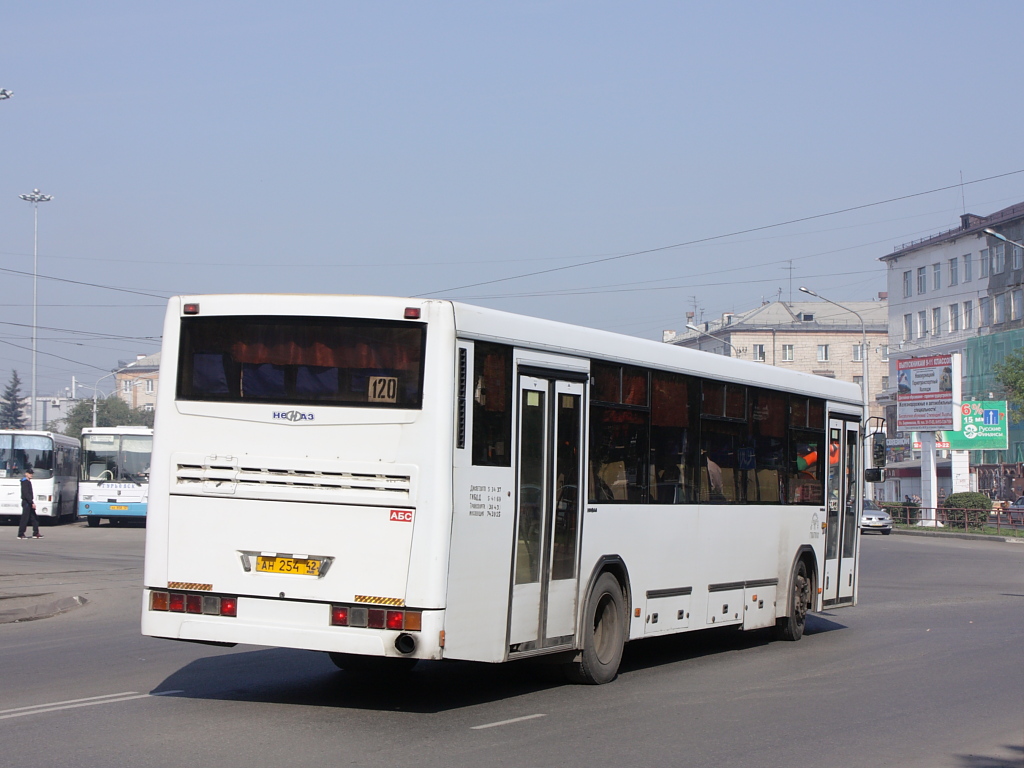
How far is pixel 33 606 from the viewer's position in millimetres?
17266

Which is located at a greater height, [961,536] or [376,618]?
[376,618]

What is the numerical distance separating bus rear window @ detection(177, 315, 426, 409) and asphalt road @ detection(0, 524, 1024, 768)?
7.33 ft

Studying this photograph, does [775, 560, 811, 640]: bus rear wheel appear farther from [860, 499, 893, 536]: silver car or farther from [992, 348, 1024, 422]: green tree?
[992, 348, 1024, 422]: green tree

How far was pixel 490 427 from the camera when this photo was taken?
9203 millimetres

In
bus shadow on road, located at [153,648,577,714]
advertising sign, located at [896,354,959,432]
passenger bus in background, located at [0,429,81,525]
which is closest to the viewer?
bus shadow on road, located at [153,648,577,714]

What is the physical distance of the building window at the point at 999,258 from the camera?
275 feet

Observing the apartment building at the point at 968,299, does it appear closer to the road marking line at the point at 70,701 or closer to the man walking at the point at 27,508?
the man walking at the point at 27,508

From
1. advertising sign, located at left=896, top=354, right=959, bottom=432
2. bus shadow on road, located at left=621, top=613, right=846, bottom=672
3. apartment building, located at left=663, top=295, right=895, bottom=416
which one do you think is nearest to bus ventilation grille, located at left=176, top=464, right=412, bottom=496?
bus shadow on road, located at left=621, top=613, right=846, bottom=672

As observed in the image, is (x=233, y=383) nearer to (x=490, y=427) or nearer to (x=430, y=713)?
(x=490, y=427)

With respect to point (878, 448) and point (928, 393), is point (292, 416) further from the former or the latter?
point (928, 393)

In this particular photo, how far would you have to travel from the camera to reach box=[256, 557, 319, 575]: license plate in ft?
28.7

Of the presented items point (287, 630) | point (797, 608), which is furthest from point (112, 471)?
point (287, 630)

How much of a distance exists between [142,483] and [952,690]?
118 ft

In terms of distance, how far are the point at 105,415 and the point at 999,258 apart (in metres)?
86.9
